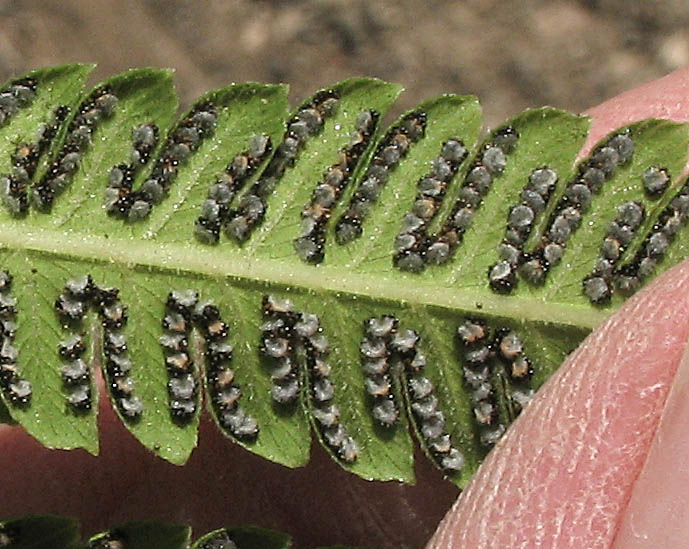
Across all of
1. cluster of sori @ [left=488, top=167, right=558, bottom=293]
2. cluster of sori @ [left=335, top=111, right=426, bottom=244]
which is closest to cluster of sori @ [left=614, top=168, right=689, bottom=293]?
cluster of sori @ [left=488, top=167, right=558, bottom=293]

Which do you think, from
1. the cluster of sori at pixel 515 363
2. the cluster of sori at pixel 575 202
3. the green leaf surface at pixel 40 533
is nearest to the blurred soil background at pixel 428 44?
the cluster of sori at pixel 575 202

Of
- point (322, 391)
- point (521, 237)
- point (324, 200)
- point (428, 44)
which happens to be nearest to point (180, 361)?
point (322, 391)

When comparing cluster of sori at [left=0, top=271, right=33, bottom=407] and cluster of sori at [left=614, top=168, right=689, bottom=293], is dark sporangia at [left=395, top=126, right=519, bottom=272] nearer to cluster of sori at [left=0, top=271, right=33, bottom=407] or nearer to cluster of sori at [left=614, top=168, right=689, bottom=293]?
cluster of sori at [left=614, top=168, right=689, bottom=293]

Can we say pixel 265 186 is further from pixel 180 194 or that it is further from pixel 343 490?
pixel 343 490

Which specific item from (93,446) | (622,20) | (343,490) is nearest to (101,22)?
(622,20)

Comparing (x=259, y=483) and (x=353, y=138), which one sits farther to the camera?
(x=259, y=483)

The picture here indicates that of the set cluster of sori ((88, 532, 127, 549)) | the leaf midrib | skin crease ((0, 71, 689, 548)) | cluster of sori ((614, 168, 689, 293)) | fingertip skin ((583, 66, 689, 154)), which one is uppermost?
fingertip skin ((583, 66, 689, 154))

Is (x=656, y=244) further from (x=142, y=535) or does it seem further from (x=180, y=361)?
(x=142, y=535)
